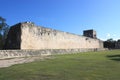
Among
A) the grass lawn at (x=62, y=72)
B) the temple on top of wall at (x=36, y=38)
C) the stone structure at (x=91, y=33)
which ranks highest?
the stone structure at (x=91, y=33)

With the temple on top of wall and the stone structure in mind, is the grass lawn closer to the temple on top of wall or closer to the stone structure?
the temple on top of wall

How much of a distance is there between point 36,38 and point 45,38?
2139mm

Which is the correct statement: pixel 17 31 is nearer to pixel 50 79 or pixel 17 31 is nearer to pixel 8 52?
pixel 8 52

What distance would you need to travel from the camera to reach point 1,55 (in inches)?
514

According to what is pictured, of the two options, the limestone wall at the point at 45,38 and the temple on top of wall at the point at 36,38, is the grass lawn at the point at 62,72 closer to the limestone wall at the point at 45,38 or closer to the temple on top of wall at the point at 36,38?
the temple on top of wall at the point at 36,38

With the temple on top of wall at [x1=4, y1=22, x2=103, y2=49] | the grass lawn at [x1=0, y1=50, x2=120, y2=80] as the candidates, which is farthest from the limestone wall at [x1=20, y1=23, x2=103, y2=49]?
the grass lawn at [x1=0, y1=50, x2=120, y2=80]

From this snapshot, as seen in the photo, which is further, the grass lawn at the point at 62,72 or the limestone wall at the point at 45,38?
the limestone wall at the point at 45,38

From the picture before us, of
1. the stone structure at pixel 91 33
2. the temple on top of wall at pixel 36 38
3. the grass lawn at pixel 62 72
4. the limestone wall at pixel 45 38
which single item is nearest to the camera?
the grass lawn at pixel 62 72

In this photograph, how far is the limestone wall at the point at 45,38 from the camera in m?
19.3

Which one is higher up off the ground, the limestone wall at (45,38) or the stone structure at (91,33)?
the stone structure at (91,33)

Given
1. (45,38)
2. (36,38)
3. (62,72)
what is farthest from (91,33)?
(62,72)

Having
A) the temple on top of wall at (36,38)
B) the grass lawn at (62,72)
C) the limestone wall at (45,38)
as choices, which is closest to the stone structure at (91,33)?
the limestone wall at (45,38)

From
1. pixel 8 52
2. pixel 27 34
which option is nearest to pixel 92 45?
pixel 27 34

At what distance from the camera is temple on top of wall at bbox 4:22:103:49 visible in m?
18.5
